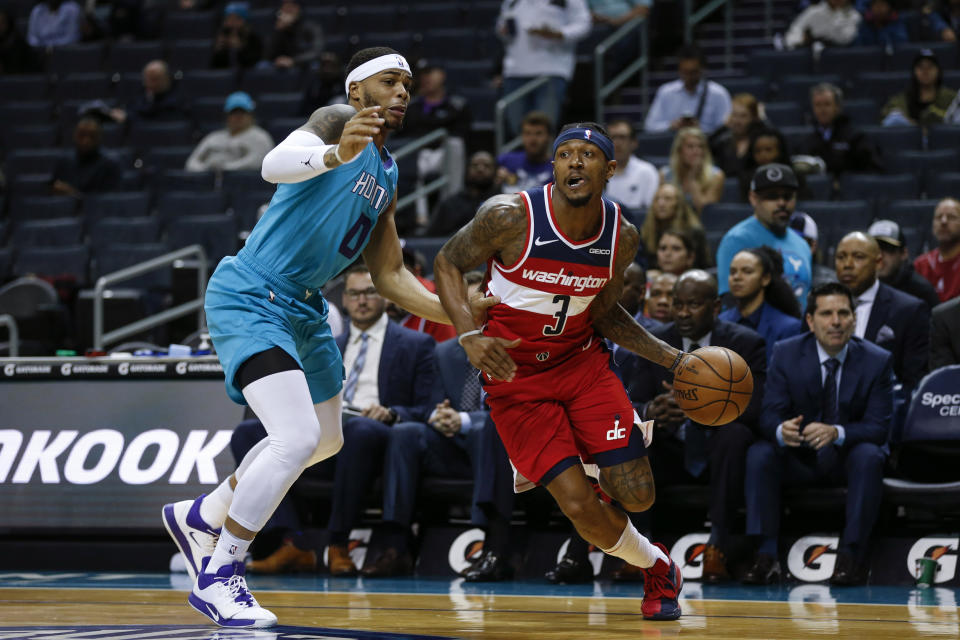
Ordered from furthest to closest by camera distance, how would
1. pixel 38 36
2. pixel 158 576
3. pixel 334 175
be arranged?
1. pixel 38 36
2. pixel 158 576
3. pixel 334 175

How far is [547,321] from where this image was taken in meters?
5.71

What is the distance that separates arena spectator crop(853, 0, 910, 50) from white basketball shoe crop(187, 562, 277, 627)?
9.84 metres

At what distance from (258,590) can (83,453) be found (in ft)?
6.29

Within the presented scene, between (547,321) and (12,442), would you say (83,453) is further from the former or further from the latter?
(547,321)

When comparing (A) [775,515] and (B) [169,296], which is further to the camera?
(B) [169,296]

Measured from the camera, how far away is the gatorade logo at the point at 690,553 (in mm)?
7531

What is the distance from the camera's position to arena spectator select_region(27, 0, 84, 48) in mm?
17250

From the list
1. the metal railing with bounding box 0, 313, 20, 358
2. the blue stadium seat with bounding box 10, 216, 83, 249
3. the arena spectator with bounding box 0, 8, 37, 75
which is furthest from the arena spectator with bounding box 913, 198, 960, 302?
the arena spectator with bounding box 0, 8, 37, 75

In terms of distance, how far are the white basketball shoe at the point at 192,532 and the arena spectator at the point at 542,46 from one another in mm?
8198

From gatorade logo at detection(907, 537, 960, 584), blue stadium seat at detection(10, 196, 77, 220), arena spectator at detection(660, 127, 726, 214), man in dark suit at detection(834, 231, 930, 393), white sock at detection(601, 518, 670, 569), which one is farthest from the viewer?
blue stadium seat at detection(10, 196, 77, 220)

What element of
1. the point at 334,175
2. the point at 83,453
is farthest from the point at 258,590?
the point at 334,175

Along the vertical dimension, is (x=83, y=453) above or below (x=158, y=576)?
above

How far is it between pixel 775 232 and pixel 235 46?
8796 mm

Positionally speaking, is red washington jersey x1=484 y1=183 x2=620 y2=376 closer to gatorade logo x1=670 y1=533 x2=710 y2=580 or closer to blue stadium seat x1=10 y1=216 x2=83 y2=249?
gatorade logo x1=670 y1=533 x2=710 y2=580
